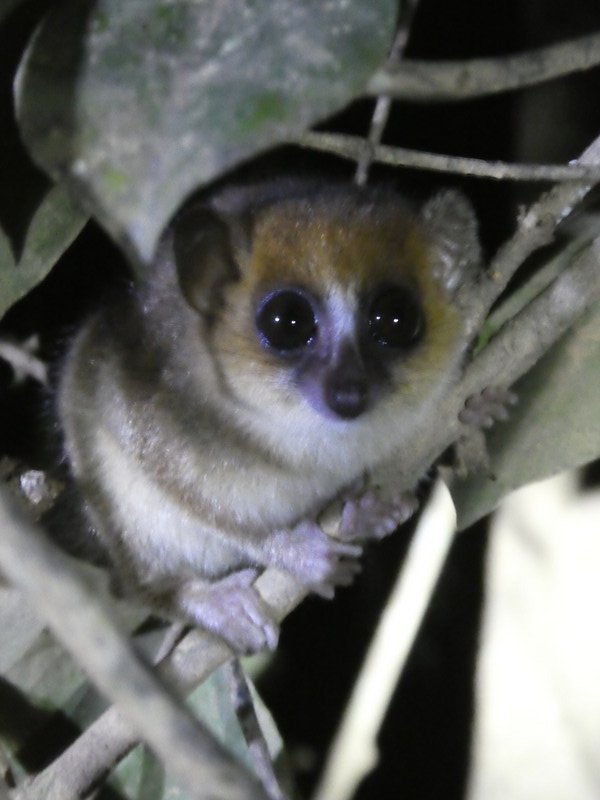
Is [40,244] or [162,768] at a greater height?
Answer: [40,244]

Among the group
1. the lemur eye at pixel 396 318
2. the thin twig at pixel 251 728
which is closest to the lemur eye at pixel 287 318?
the lemur eye at pixel 396 318

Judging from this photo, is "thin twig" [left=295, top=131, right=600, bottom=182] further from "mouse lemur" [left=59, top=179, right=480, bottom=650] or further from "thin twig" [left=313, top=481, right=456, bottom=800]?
"thin twig" [left=313, top=481, right=456, bottom=800]

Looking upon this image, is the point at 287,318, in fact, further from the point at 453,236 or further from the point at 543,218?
the point at 543,218

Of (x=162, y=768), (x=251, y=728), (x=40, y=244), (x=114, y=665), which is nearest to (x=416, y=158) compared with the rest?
Answer: (x=40, y=244)

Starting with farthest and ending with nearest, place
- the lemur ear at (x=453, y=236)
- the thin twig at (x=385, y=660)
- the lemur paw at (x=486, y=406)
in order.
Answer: the thin twig at (x=385, y=660) → the lemur ear at (x=453, y=236) → the lemur paw at (x=486, y=406)

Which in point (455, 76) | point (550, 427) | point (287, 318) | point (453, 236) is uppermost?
point (455, 76)

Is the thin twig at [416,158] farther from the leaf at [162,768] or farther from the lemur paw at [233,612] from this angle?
the leaf at [162,768]

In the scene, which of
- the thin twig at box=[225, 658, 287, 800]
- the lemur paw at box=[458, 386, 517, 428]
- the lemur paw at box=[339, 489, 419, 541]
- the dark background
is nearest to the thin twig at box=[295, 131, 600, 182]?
the lemur paw at box=[458, 386, 517, 428]
